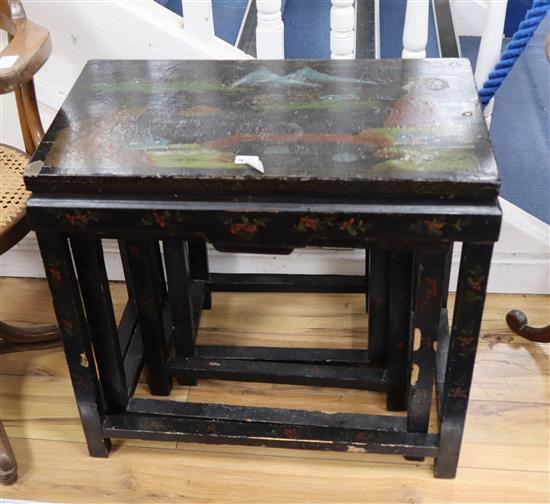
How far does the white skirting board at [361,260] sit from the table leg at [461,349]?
1.79 ft

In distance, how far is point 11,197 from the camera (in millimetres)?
1390

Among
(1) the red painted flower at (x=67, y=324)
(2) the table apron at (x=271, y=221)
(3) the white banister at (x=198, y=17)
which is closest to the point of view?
(2) the table apron at (x=271, y=221)

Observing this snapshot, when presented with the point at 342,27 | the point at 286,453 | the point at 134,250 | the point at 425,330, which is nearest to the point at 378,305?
the point at 425,330

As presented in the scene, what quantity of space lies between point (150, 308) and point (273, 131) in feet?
1.40

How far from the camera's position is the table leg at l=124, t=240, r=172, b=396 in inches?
51.4

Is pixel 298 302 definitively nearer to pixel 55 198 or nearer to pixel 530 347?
pixel 530 347

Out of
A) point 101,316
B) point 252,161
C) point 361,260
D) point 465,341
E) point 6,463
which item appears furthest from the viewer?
point 361,260

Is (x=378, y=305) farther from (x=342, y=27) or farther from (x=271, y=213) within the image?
(x=342, y=27)

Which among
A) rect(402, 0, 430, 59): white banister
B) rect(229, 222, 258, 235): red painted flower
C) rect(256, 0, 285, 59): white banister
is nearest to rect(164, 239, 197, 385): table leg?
rect(229, 222, 258, 235): red painted flower

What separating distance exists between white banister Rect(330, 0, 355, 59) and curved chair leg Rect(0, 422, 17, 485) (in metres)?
1.01

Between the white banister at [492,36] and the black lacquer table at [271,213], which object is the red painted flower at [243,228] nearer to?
the black lacquer table at [271,213]

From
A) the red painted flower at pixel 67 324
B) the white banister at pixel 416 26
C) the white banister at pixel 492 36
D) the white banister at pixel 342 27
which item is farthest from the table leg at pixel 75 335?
the white banister at pixel 492 36

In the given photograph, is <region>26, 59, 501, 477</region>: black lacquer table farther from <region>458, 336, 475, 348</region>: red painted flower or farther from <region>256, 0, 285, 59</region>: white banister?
<region>256, 0, 285, 59</region>: white banister

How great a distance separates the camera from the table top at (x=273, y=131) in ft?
3.48
